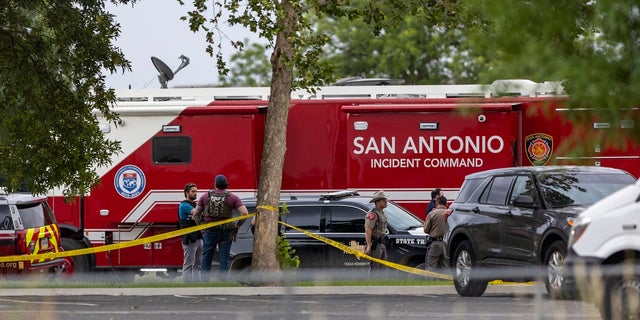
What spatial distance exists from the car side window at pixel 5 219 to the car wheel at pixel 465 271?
6771mm

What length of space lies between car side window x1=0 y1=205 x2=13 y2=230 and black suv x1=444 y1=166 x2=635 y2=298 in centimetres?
671

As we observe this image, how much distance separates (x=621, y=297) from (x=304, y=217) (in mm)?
14253

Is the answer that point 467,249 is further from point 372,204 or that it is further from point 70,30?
point 70,30

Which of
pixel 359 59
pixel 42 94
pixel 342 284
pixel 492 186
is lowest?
pixel 342 284

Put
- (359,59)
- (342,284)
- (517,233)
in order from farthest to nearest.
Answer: (359,59), (342,284), (517,233)

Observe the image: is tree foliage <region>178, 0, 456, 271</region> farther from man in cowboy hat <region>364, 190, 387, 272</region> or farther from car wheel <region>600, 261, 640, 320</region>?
car wheel <region>600, 261, 640, 320</region>

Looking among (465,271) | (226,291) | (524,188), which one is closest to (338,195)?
(226,291)

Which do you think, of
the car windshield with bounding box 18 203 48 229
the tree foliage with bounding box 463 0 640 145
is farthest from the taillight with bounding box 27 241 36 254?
the tree foliage with bounding box 463 0 640 145

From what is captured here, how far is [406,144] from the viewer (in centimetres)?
2553

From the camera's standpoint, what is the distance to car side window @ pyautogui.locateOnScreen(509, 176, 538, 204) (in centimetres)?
1803

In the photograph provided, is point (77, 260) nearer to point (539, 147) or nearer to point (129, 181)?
point (129, 181)

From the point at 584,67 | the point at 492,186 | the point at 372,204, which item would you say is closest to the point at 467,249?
the point at 492,186

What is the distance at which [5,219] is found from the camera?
21688 mm

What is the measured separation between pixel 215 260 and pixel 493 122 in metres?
5.67
